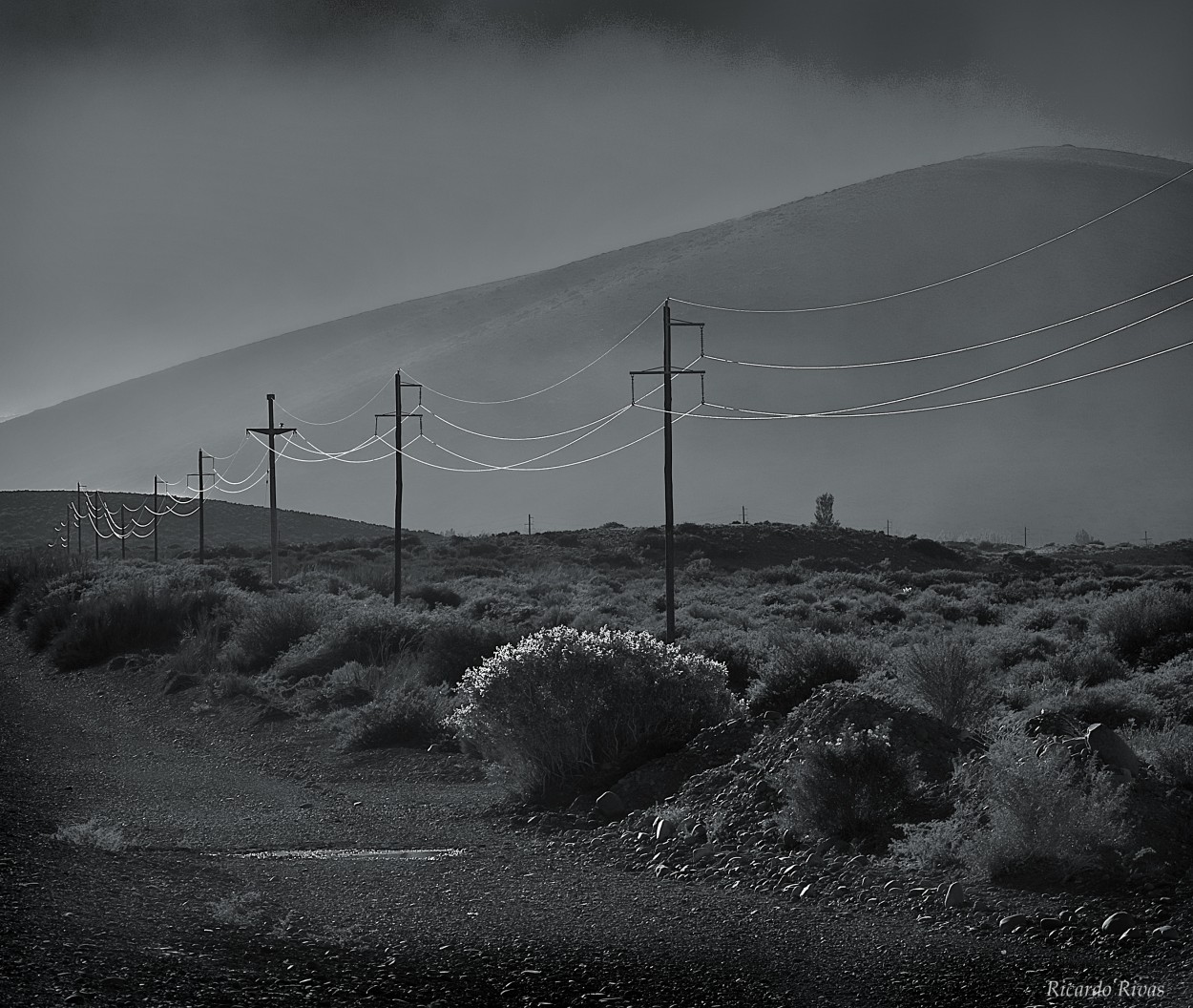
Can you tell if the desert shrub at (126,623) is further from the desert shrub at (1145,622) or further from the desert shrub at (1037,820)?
the desert shrub at (1037,820)

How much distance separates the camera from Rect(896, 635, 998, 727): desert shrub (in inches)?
535

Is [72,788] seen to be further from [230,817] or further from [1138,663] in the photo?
[1138,663]

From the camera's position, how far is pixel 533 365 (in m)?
190

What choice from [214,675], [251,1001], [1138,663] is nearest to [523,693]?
[251,1001]

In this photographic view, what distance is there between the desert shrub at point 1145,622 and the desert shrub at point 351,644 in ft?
41.1

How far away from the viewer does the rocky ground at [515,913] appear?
6.64m

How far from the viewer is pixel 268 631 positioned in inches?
912

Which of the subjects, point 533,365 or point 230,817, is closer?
point 230,817

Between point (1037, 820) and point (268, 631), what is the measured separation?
17.3m

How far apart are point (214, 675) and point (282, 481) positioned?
183674 mm

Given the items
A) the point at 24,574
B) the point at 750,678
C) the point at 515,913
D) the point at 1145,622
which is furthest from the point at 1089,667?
the point at 24,574

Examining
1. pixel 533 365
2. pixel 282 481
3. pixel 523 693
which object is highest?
pixel 533 365

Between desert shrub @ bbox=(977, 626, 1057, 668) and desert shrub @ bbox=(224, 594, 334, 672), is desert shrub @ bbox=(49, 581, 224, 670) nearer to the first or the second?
desert shrub @ bbox=(224, 594, 334, 672)

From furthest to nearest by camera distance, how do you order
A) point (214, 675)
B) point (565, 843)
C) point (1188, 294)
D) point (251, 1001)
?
point (1188, 294) < point (214, 675) < point (565, 843) < point (251, 1001)
